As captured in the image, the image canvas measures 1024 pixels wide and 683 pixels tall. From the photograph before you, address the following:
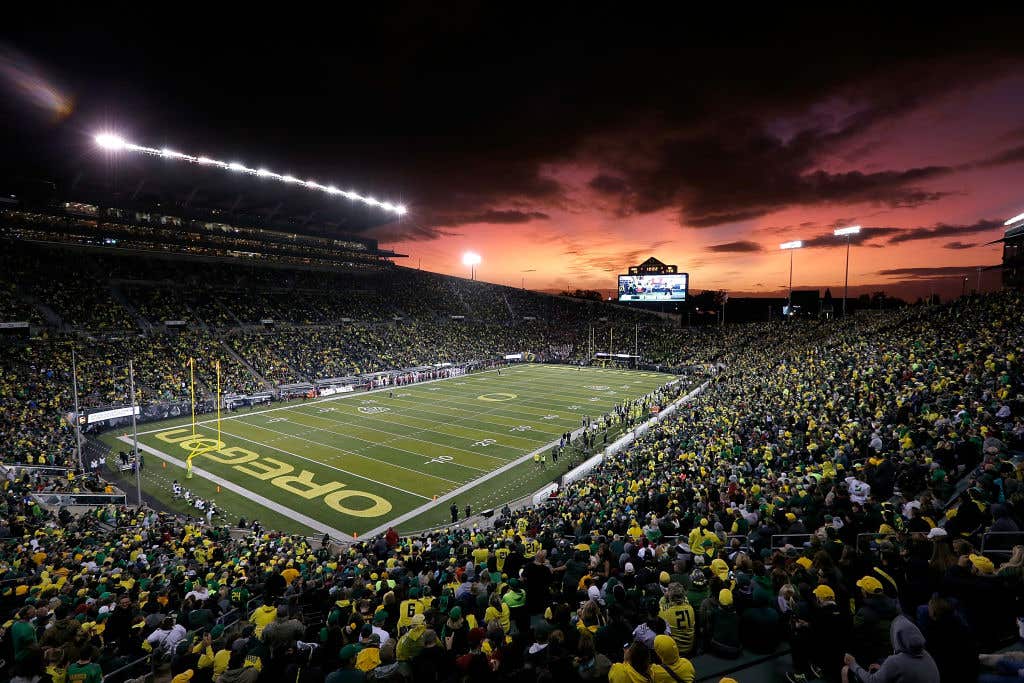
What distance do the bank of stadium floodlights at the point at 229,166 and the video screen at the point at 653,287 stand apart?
105 ft

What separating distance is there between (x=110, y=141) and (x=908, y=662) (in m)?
51.6

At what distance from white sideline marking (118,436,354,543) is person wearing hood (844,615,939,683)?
15.1 metres

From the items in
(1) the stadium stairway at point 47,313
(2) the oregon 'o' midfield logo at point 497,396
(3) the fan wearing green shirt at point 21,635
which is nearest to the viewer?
(3) the fan wearing green shirt at point 21,635

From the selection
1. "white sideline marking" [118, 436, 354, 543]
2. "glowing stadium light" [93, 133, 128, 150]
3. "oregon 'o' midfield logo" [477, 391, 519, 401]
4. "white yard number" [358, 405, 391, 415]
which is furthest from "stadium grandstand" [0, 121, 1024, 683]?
"glowing stadium light" [93, 133, 128, 150]

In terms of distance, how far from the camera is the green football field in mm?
18828

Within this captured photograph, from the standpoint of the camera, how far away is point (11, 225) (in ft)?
140

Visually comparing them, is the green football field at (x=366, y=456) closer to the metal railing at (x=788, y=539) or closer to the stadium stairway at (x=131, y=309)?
the metal railing at (x=788, y=539)

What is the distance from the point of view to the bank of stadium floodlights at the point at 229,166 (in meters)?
38.0

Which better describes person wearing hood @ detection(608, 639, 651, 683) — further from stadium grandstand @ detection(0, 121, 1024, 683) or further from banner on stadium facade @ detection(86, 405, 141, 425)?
banner on stadium facade @ detection(86, 405, 141, 425)

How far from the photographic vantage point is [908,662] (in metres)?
3.26

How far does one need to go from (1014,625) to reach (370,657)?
19.2ft

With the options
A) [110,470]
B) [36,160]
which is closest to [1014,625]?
[110,470]

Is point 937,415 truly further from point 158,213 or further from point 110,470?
point 158,213

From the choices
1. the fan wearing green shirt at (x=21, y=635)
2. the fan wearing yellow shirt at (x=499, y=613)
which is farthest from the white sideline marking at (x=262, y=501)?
the fan wearing yellow shirt at (x=499, y=613)
